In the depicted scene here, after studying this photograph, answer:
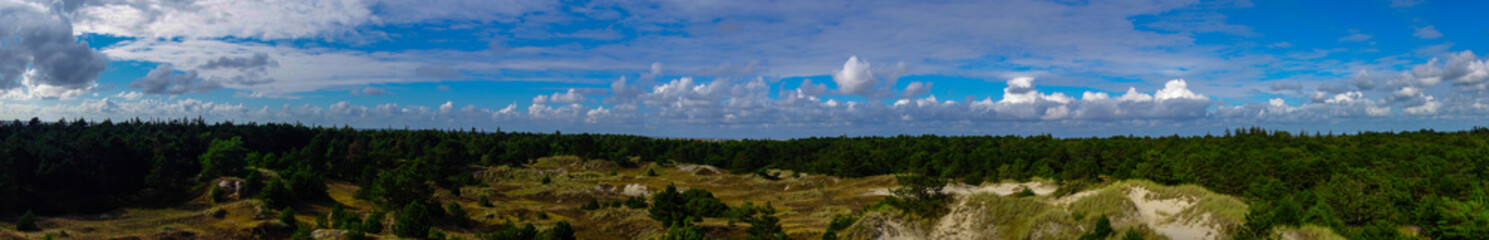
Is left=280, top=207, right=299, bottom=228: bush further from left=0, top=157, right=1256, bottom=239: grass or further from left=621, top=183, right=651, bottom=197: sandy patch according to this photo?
left=621, top=183, right=651, bottom=197: sandy patch


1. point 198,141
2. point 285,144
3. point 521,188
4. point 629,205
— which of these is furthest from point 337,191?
point 285,144

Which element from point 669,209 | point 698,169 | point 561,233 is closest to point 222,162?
point 669,209

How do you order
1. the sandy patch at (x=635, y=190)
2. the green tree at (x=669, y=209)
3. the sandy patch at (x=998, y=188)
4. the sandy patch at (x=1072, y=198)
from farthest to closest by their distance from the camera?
the sandy patch at (x=635, y=190) < the sandy patch at (x=998, y=188) < the green tree at (x=669, y=209) < the sandy patch at (x=1072, y=198)

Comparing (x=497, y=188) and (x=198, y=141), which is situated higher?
(x=198, y=141)

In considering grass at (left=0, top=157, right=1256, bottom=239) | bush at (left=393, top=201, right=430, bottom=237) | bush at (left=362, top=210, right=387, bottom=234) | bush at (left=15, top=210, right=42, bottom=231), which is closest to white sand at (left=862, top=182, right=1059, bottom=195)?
grass at (left=0, top=157, right=1256, bottom=239)

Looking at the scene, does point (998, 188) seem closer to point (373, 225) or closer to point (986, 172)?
point (986, 172)

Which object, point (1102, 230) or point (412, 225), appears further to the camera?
point (412, 225)

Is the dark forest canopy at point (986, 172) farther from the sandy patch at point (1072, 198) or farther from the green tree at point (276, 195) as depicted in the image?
the sandy patch at point (1072, 198)

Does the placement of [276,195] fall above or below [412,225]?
above

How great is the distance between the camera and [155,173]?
2581 inches

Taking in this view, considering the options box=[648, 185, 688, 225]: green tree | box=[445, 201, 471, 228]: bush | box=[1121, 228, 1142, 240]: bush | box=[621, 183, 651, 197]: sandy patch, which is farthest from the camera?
box=[621, 183, 651, 197]: sandy patch

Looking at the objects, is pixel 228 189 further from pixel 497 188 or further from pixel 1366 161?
pixel 1366 161

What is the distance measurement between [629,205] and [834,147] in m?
96.6

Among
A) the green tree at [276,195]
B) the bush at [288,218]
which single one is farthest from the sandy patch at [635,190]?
the bush at [288,218]
